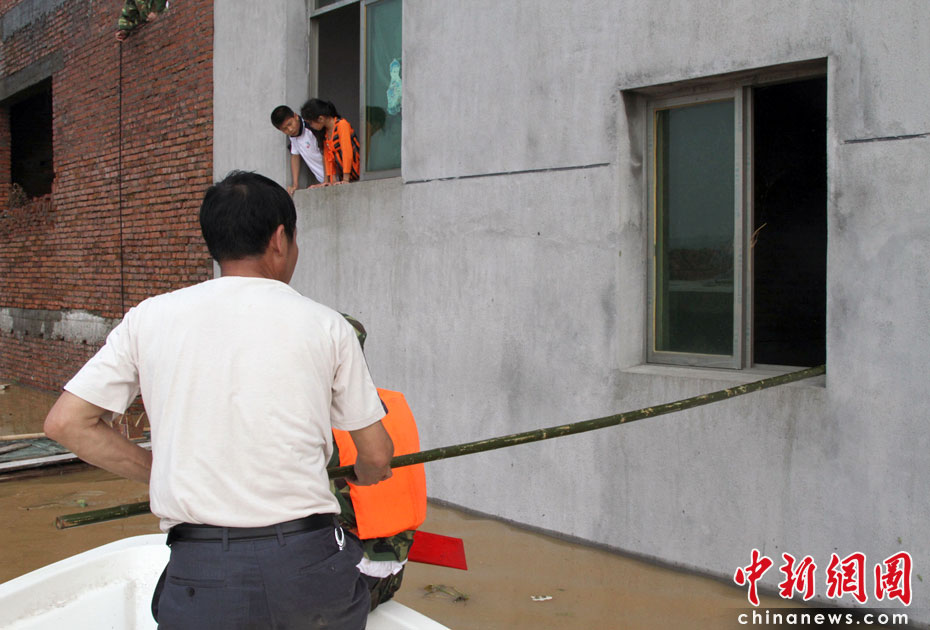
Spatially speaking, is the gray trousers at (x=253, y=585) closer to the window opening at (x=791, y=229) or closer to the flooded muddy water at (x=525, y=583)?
the flooded muddy water at (x=525, y=583)

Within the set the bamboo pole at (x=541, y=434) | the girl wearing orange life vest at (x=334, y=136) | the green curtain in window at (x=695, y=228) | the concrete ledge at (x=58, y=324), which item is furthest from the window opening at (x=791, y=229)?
the concrete ledge at (x=58, y=324)

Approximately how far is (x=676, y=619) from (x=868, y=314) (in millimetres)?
1593

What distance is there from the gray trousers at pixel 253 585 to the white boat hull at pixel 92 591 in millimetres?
1272

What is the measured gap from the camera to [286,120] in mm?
6852

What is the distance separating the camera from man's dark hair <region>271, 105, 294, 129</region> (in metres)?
6.83

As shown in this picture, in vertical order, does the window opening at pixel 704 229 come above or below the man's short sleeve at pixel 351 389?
above

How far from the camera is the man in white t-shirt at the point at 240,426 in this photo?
1801 millimetres

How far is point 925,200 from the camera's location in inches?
142

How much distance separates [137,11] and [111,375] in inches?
328

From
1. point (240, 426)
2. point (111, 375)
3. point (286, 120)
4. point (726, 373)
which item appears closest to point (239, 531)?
point (240, 426)

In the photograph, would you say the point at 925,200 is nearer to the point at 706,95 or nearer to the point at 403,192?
the point at 706,95

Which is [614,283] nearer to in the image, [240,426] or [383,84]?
[383,84]

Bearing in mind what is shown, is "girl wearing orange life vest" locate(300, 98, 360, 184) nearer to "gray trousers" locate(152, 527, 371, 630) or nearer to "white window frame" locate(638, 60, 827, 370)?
"white window frame" locate(638, 60, 827, 370)

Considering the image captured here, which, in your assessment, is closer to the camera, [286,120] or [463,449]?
[463,449]
